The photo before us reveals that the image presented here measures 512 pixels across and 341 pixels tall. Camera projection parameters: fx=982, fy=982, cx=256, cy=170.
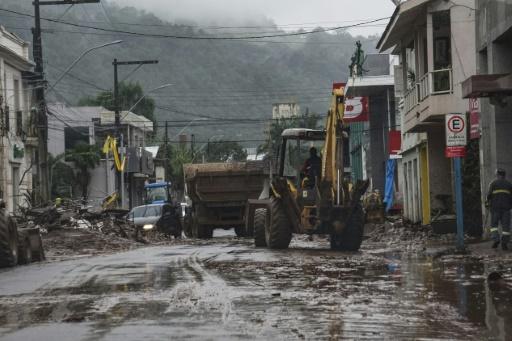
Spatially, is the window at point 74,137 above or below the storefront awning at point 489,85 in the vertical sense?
above

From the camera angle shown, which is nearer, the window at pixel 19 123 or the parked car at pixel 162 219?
the parked car at pixel 162 219

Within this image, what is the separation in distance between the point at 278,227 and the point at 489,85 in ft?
19.5

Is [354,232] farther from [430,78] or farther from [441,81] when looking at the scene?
[441,81]

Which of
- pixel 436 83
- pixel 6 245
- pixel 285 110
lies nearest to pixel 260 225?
pixel 6 245

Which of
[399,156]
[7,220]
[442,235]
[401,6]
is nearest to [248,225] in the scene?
[442,235]

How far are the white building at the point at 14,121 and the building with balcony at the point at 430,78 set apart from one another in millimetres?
16593

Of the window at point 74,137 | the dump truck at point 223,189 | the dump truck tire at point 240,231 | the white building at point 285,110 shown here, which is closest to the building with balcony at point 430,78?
Answer: the dump truck at point 223,189

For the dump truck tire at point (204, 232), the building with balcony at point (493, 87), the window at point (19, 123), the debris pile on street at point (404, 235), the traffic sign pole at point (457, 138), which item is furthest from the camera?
the window at point (19, 123)

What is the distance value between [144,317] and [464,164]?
67.0ft

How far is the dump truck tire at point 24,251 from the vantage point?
22062 mm

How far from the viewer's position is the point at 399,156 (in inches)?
1775

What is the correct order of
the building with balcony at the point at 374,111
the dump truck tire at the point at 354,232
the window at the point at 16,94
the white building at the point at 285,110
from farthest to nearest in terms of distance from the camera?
the white building at the point at 285,110 → the building with balcony at the point at 374,111 → the window at the point at 16,94 → the dump truck tire at the point at 354,232

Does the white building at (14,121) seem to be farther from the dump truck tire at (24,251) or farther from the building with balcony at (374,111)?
the dump truck tire at (24,251)

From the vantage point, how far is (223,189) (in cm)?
3559
